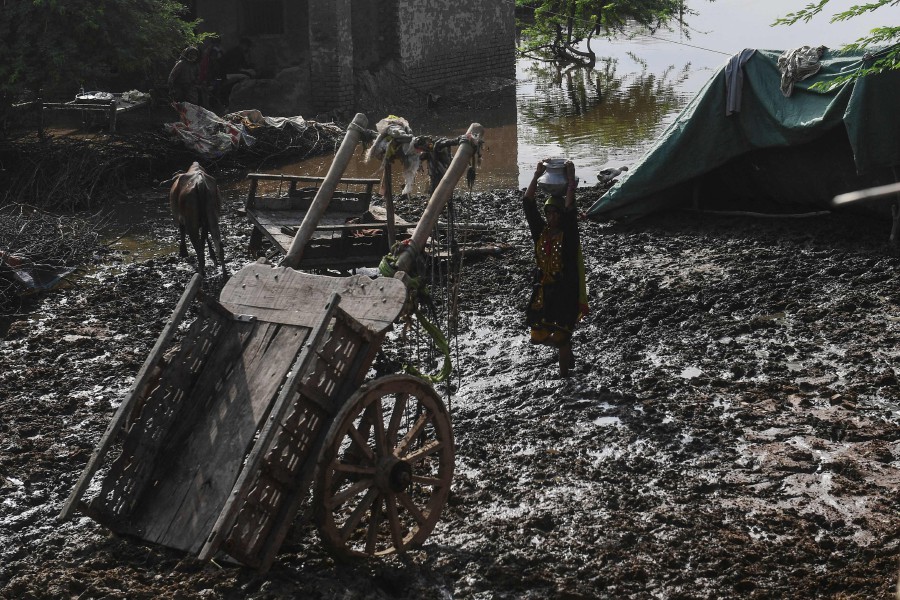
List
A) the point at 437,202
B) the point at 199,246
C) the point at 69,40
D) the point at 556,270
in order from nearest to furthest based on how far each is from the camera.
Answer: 1. the point at 437,202
2. the point at 556,270
3. the point at 199,246
4. the point at 69,40

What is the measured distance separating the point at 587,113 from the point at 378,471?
15.8m

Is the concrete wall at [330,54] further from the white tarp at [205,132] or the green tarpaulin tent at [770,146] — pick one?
the green tarpaulin tent at [770,146]

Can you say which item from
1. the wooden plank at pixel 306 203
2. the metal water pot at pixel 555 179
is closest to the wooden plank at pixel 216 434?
the metal water pot at pixel 555 179

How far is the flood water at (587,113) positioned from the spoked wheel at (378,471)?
22.9 ft

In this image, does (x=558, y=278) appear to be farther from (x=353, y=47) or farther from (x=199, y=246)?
(x=353, y=47)

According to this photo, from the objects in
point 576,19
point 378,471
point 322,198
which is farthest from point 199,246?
point 576,19

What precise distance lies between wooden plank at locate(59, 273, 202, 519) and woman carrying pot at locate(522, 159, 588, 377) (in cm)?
264

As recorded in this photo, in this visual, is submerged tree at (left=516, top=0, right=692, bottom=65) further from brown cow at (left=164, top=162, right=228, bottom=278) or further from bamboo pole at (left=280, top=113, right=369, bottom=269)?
bamboo pole at (left=280, top=113, right=369, bottom=269)

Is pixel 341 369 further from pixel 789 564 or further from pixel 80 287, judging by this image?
pixel 80 287

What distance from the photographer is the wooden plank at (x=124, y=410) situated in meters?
3.83

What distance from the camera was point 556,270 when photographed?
20.7 feet

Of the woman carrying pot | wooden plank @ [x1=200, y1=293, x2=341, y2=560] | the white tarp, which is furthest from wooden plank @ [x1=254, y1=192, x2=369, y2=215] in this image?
wooden plank @ [x1=200, y1=293, x2=341, y2=560]

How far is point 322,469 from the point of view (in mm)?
3844

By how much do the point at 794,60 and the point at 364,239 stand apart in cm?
480
